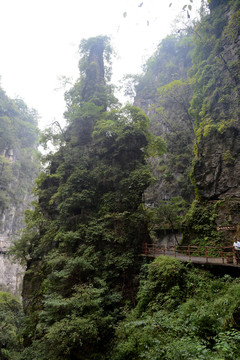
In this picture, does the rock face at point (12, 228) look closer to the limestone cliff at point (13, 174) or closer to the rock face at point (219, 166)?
the limestone cliff at point (13, 174)

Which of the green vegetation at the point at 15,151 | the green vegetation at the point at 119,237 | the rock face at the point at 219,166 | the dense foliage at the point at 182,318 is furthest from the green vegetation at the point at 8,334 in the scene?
the green vegetation at the point at 15,151

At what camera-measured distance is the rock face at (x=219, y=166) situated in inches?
507

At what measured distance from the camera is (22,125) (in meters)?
48.1

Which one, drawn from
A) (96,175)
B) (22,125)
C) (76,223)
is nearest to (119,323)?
(76,223)

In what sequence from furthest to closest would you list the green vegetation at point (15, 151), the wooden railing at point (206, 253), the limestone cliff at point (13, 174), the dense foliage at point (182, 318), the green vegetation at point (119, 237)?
the green vegetation at point (15, 151) → the limestone cliff at point (13, 174) → the wooden railing at point (206, 253) → the green vegetation at point (119, 237) → the dense foliage at point (182, 318)

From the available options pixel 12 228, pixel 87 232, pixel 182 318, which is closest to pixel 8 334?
pixel 87 232

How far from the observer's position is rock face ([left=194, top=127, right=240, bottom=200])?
1288cm

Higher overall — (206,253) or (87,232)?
(87,232)

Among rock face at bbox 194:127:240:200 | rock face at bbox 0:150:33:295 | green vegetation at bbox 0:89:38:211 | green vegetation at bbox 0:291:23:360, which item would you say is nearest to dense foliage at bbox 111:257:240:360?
rock face at bbox 194:127:240:200

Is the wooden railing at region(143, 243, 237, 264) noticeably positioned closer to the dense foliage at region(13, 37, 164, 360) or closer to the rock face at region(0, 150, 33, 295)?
the dense foliage at region(13, 37, 164, 360)

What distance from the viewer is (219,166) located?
1361 centimetres

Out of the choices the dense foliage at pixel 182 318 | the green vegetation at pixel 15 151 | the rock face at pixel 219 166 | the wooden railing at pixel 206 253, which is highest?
the green vegetation at pixel 15 151

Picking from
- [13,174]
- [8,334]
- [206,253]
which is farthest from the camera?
[13,174]

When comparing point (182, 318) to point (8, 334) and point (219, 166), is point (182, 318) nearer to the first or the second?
point (219, 166)
